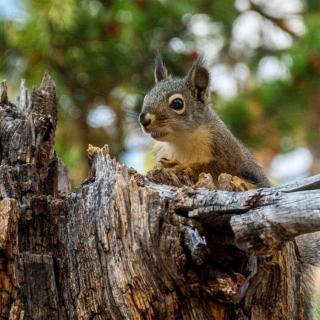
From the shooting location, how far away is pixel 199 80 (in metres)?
2.87

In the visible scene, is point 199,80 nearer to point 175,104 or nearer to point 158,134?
point 175,104

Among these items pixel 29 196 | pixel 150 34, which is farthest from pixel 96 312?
pixel 150 34

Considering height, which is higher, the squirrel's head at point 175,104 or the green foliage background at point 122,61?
the green foliage background at point 122,61

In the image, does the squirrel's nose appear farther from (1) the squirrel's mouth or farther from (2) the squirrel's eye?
(2) the squirrel's eye

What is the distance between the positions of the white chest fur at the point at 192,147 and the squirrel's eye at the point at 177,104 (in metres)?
0.11

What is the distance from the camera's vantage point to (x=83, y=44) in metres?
3.08

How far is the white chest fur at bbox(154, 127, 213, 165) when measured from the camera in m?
2.70

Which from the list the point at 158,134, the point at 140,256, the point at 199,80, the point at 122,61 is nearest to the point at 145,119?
the point at 158,134

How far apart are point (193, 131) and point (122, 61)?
1.85ft

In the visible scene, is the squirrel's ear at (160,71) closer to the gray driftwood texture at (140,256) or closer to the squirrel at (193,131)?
the squirrel at (193,131)

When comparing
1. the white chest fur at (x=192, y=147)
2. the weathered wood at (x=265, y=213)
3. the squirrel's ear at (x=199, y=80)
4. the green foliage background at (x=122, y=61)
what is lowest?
the weathered wood at (x=265, y=213)

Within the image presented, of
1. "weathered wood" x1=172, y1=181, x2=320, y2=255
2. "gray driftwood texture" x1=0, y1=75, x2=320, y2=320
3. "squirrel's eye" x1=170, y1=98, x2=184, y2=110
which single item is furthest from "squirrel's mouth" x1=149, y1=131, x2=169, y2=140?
"weathered wood" x1=172, y1=181, x2=320, y2=255

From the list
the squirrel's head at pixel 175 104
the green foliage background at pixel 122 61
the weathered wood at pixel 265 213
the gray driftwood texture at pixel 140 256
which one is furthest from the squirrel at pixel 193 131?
the weathered wood at pixel 265 213

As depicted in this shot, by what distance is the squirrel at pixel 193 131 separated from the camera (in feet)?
8.68
